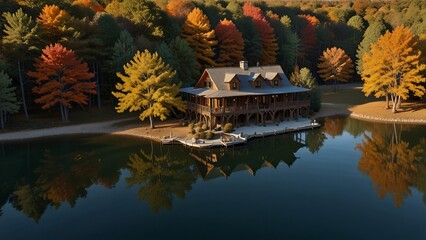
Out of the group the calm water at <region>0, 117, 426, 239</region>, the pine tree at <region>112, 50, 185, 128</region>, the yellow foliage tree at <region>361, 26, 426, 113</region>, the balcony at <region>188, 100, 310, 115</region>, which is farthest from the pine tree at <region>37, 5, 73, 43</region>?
the yellow foliage tree at <region>361, 26, 426, 113</region>

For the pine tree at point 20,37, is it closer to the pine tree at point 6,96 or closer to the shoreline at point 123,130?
the pine tree at point 6,96

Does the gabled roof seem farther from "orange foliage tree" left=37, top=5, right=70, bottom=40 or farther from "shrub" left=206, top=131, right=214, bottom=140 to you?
"orange foliage tree" left=37, top=5, right=70, bottom=40

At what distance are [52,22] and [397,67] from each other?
5049 cm

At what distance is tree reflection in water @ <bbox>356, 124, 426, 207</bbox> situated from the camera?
25.9 m

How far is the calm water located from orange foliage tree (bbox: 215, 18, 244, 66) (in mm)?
31653

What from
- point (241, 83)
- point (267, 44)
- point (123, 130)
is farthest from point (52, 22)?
point (267, 44)

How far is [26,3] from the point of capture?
55.5 m

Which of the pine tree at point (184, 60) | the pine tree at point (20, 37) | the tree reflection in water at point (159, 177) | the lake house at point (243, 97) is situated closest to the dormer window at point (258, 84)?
the lake house at point (243, 97)

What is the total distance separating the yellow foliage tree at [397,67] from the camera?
169 ft

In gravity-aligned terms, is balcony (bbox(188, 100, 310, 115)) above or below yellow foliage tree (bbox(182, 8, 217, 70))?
below

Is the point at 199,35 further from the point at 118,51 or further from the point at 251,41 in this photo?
the point at 118,51

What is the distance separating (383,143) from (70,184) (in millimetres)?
31817

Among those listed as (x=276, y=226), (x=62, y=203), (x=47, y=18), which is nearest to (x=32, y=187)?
(x=62, y=203)

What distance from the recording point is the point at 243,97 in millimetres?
46250
